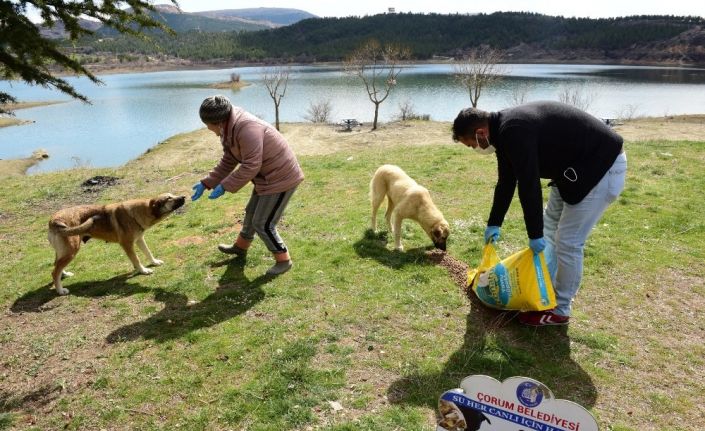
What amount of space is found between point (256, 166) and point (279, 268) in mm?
1721

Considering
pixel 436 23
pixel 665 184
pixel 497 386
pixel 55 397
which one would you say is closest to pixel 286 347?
pixel 55 397

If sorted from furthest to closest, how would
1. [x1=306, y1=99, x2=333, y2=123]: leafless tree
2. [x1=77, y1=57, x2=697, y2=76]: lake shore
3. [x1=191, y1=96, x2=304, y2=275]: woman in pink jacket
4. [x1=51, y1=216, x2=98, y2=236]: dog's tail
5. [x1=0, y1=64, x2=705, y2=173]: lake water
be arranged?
[x1=77, y1=57, x2=697, y2=76]: lake shore, [x1=306, y1=99, x2=333, y2=123]: leafless tree, [x1=0, y1=64, x2=705, y2=173]: lake water, [x1=51, y1=216, x2=98, y2=236]: dog's tail, [x1=191, y1=96, x2=304, y2=275]: woman in pink jacket

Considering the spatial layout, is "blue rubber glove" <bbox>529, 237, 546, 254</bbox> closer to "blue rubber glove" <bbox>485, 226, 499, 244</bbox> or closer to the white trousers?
the white trousers

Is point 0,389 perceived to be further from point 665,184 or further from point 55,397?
point 665,184

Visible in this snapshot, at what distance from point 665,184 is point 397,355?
9.59 meters

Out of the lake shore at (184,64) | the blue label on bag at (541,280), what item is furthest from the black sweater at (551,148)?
the lake shore at (184,64)

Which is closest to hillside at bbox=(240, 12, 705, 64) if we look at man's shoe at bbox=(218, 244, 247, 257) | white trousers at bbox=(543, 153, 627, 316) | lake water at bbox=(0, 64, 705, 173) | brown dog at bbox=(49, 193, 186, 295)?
lake water at bbox=(0, 64, 705, 173)

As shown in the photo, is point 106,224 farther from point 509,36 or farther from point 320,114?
point 509,36

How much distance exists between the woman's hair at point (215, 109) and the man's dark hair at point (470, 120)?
2943 mm

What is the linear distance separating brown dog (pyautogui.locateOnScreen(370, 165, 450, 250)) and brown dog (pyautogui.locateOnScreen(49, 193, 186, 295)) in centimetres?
349

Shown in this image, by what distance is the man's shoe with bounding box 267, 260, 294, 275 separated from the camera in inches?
268

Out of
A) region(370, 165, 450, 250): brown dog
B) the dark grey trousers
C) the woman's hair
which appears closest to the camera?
the woman's hair

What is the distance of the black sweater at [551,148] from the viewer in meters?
4.19

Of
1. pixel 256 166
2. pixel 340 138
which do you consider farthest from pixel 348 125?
pixel 256 166
